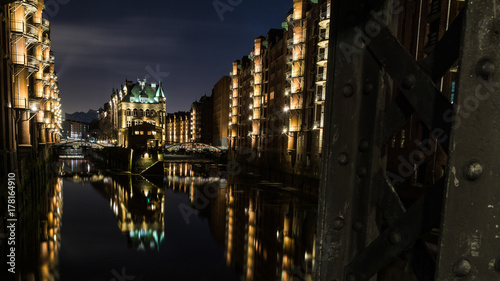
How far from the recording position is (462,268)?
0.96 meters

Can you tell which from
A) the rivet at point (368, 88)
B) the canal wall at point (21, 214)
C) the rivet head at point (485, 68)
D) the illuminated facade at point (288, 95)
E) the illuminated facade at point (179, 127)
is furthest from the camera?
the illuminated facade at point (179, 127)

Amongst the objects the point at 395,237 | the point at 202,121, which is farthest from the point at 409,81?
the point at 202,121

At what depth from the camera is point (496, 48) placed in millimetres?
888

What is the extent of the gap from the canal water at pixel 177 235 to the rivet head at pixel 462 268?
13.1 m

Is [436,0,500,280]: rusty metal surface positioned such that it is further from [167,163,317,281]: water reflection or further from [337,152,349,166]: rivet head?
[167,163,317,281]: water reflection

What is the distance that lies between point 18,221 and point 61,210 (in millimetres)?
6906

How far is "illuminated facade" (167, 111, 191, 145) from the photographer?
418 ft

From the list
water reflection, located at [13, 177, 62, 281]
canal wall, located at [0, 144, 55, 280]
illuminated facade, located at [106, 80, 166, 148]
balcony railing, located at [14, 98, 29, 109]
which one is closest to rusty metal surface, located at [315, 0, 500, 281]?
water reflection, located at [13, 177, 62, 281]

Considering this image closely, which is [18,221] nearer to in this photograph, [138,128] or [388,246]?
[388,246]

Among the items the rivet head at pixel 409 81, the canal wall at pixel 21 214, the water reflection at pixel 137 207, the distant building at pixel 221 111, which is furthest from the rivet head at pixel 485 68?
the distant building at pixel 221 111

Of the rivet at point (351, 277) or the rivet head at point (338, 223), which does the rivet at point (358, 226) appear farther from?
the rivet at point (351, 277)

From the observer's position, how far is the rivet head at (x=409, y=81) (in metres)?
1.12

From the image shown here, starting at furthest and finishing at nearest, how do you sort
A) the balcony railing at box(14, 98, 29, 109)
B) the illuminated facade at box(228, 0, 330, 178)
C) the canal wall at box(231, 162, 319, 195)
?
the illuminated facade at box(228, 0, 330, 178)
the canal wall at box(231, 162, 319, 195)
the balcony railing at box(14, 98, 29, 109)

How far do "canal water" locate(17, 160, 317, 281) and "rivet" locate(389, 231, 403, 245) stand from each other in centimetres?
1290
